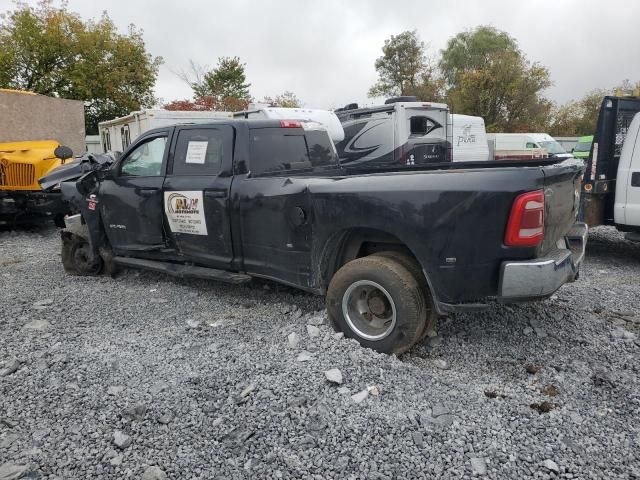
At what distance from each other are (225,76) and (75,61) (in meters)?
12.4

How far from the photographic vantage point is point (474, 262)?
3260 mm

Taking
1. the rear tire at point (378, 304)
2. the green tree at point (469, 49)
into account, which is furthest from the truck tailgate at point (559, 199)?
the green tree at point (469, 49)

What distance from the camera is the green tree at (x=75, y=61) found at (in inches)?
992

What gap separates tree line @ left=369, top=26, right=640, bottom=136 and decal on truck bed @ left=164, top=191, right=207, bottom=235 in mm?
31614

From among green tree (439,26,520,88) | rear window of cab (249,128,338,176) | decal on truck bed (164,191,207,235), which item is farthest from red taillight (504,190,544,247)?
green tree (439,26,520,88)

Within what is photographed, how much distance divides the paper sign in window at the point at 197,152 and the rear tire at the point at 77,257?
2075mm

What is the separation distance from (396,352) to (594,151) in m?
4.84

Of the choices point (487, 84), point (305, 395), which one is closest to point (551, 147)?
point (487, 84)

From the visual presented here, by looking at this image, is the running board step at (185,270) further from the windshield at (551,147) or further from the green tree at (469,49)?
the green tree at (469,49)

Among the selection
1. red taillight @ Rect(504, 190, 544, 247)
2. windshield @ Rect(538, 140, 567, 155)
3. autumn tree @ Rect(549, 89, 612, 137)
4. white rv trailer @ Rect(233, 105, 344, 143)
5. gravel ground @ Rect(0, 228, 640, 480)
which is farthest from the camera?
autumn tree @ Rect(549, 89, 612, 137)

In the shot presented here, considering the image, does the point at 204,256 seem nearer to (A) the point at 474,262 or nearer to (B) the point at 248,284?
(B) the point at 248,284

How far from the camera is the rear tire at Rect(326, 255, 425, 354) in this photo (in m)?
3.49

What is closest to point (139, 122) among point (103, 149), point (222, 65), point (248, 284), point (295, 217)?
point (103, 149)

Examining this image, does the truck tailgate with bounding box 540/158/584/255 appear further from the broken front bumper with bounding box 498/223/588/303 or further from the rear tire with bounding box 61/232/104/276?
the rear tire with bounding box 61/232/104/276
